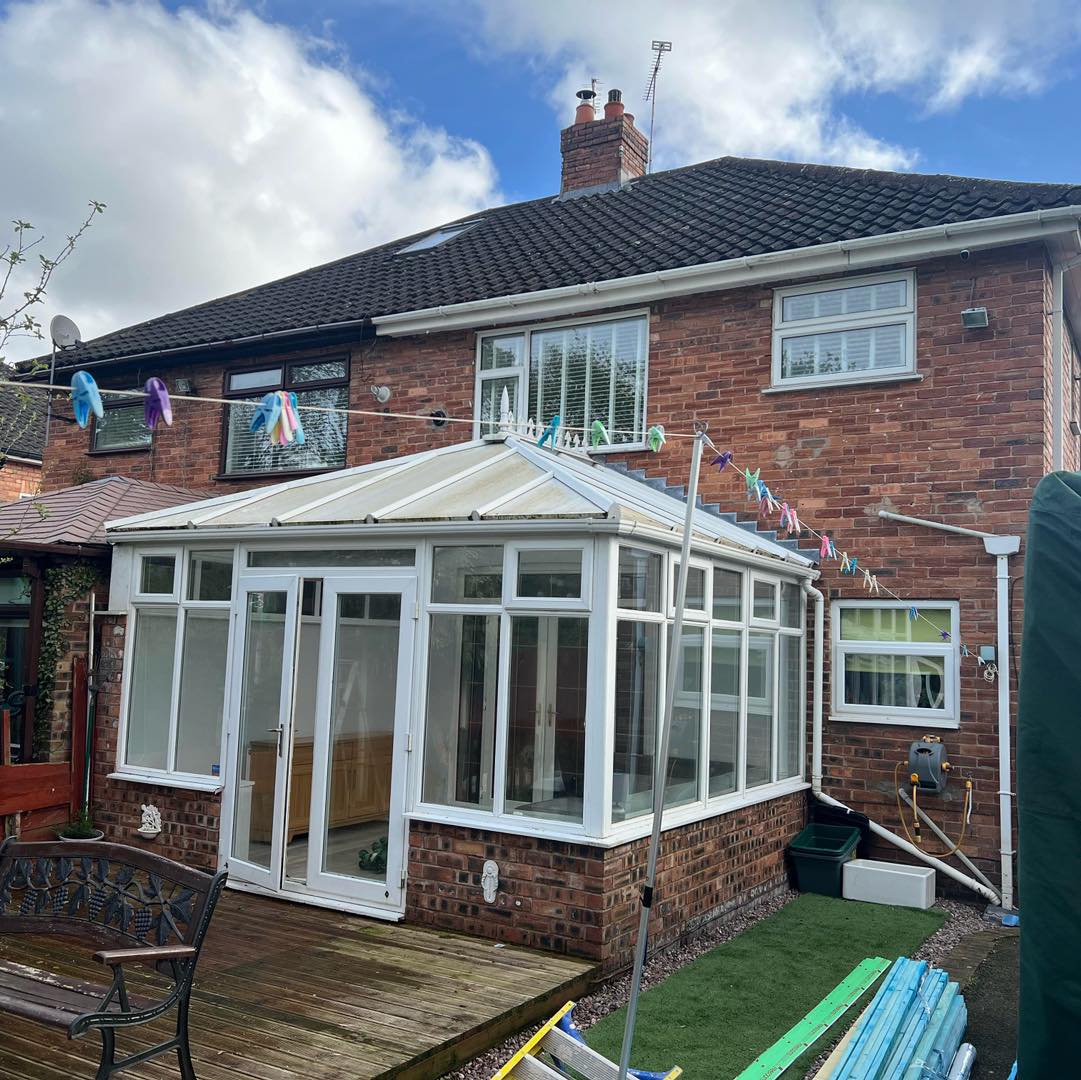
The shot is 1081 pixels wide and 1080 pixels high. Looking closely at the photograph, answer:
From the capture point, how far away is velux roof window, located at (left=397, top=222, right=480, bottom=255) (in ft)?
46.3

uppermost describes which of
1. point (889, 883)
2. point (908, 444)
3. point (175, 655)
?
point (908, 444)

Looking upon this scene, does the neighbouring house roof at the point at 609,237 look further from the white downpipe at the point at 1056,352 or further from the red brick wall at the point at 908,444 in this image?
the white downpipe at the point at 1056,352

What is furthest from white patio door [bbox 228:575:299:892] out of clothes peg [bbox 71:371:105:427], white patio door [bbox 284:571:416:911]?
clothes peg [bbox 71:371:105:427]

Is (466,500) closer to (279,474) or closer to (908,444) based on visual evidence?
(908,444)

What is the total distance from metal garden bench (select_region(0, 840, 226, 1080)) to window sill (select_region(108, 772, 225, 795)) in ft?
8.91

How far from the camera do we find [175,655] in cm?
785

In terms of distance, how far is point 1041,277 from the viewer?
831 centimetres

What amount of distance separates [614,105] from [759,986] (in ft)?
36.8

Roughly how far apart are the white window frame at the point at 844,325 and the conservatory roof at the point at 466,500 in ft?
4.85

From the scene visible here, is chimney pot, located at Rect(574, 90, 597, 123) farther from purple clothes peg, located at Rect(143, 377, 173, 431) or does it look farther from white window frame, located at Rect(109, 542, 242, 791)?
purple clothes peg, located at Rect(143, 377, 173, 431)

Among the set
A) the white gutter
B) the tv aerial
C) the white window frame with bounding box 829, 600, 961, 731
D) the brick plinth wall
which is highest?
the tv aerial

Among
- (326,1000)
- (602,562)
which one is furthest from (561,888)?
(602,562)

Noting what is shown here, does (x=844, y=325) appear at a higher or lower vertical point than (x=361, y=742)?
higher

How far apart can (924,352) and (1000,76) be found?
315 cm
